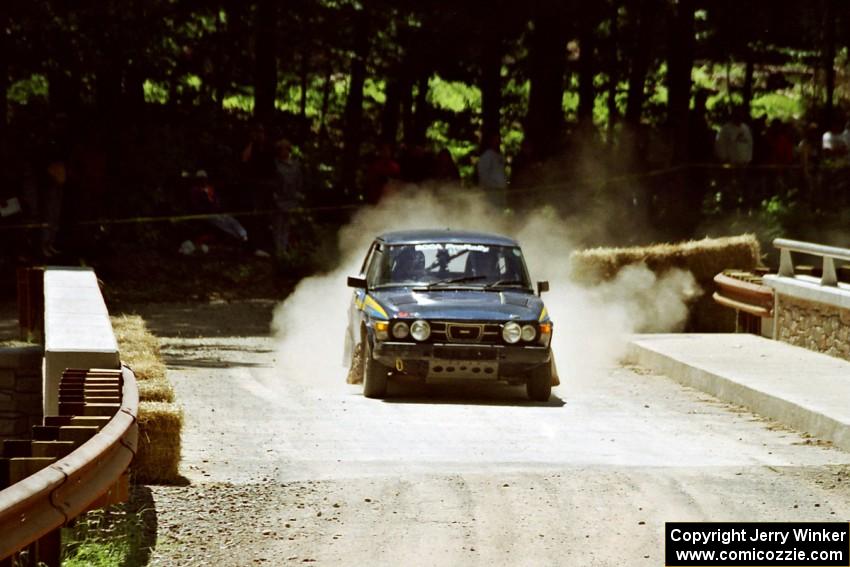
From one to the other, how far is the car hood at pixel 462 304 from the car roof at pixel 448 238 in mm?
723

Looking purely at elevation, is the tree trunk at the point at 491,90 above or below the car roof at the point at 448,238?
above

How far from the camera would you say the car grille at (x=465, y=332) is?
1462cm

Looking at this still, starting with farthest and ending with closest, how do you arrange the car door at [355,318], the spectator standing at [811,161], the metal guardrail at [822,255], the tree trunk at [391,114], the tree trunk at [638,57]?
the tree trunk at [391,114] → the tree trunk at [638,57] → the spectator standing at [811,161] → the metal guardrail at [822,255] → the car door at [355,318]

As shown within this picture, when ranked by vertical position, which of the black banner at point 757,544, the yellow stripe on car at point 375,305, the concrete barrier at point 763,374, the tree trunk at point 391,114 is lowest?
the black banner at point 757,544

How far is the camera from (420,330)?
14.6 meters

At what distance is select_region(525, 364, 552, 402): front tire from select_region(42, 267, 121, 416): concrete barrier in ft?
12.7

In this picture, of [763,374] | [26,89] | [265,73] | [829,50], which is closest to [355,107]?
[265,73]

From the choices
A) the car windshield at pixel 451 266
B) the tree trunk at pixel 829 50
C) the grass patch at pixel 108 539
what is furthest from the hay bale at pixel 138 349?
the tree trunk at pixel 829 50

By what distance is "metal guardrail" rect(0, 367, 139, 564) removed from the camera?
5.36 m

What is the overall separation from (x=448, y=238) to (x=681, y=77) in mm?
16512

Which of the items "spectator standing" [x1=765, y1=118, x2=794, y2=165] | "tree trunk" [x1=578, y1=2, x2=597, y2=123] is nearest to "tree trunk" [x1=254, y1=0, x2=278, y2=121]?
"tree trunk" [x1=578, y1=2, x2=597, y2=123]

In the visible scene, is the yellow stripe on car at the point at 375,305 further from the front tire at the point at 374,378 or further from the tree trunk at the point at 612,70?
the tree trunk at the point at 612,70

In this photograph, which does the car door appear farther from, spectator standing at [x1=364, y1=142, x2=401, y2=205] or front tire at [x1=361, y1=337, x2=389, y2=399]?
spectator standing at [x1=364, y1=142, x2=401, y2=205]

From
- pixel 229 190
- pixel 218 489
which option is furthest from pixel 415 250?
pixel 229 190
